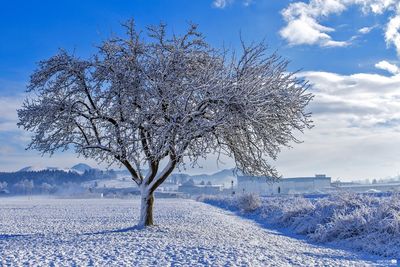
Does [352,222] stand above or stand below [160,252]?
above

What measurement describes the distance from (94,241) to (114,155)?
17.6 ft

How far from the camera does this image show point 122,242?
53.5ft

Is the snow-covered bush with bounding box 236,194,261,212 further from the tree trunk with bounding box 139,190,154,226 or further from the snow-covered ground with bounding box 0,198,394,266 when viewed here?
the snow-covered ground with bounding box 0,198,394,266

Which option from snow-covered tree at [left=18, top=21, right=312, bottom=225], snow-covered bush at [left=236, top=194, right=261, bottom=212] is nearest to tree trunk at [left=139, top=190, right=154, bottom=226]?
snow-covered tree at [left=18, top=21, right=312, bottom=225]

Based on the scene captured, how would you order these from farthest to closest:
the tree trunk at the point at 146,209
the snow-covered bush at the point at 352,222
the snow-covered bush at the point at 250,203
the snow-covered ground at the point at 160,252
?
1. the snow-covered bush at the point at 250,203
2. the tree trunk at the point at 146,209
3. the snow-covered bush at the point at 352,222
4. the snow-covered ground at the point at 160,252

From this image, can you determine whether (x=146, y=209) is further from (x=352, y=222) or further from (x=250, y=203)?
(x=250, y=203)

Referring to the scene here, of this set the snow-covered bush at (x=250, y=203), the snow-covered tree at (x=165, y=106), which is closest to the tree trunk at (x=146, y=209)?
the snow-covered tree at (x=165, y=106)

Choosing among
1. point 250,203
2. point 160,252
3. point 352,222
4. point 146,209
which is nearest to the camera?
point 160,252

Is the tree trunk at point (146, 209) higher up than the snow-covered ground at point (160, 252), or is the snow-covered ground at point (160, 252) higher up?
the tree trunk at point (146, 209)

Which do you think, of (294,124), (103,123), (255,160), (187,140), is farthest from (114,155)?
(294,124)

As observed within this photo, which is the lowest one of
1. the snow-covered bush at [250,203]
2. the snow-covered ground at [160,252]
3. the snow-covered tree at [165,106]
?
the snow-covered ground at [160,252]

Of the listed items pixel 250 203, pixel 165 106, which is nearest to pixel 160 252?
pixel 165 106

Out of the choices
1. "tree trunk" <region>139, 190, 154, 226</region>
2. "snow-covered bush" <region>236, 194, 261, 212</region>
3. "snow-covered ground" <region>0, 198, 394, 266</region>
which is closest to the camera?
"snow-covered ground" <region>0, 198, 394, 266</region>

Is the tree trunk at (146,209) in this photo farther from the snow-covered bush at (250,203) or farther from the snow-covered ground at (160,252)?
the snow-covered bush at (250,203)
